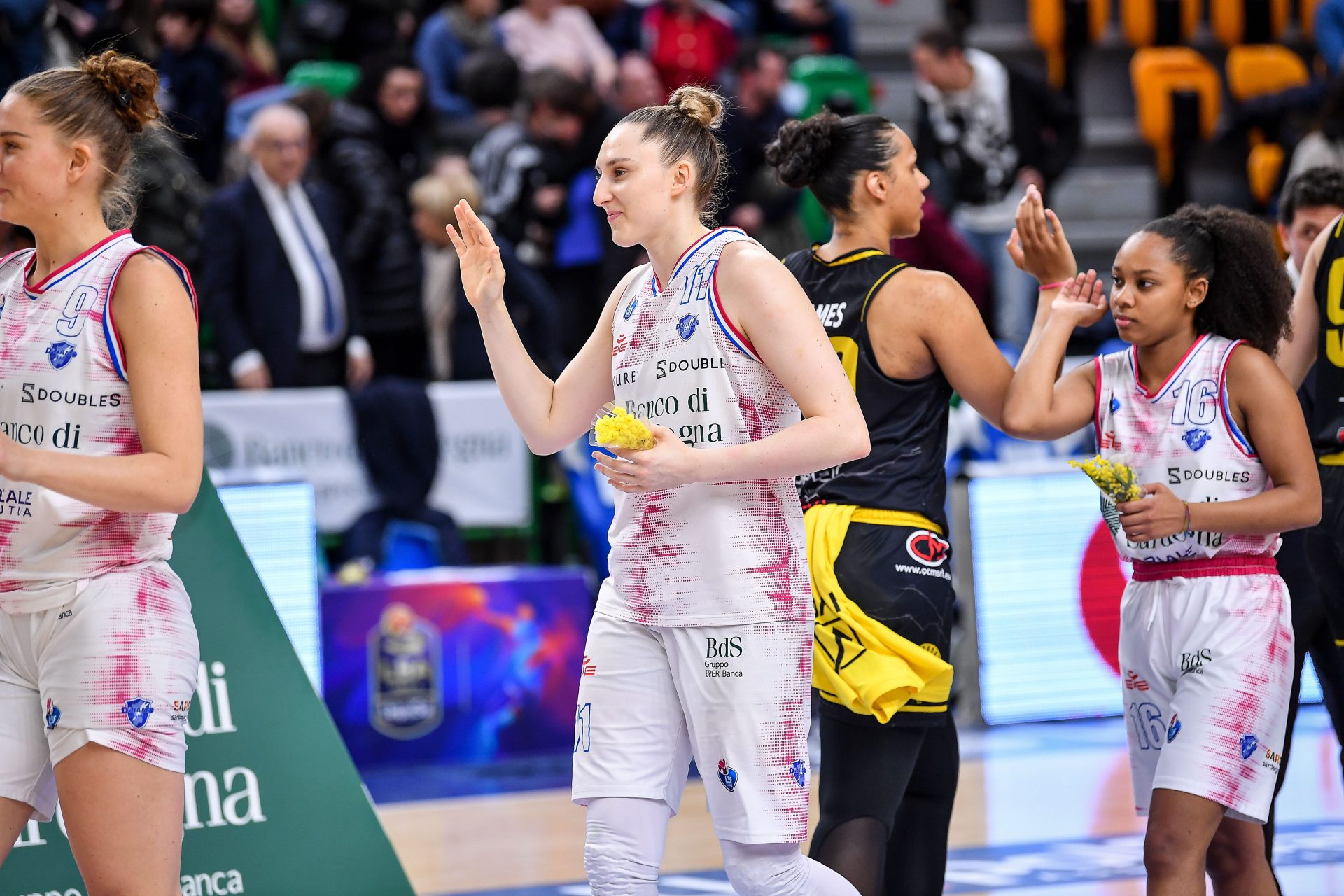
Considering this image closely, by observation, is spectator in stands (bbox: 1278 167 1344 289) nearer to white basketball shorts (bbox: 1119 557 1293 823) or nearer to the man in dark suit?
white basketball shorts (bbox: 1119 557 1293 823)

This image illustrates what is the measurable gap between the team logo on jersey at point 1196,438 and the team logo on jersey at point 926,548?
57 centimetres

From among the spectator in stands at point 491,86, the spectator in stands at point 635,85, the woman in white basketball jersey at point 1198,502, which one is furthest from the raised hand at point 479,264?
the spectator in stands at point 635,85

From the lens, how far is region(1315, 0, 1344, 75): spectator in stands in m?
11.6

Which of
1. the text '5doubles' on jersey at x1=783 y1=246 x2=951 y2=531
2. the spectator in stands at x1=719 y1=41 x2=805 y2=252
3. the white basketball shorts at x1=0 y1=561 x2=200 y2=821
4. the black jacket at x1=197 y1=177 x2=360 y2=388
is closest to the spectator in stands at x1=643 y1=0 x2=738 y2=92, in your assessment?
the spectator in stands at x1=719 y1=41 x2=805 y2=252

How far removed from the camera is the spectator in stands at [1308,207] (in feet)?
14.8

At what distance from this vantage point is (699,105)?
127 inches

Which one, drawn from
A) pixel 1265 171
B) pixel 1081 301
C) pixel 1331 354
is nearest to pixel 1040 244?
pixel 1081 301

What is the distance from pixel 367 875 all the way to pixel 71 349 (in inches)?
73.2

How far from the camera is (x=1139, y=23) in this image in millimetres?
12391

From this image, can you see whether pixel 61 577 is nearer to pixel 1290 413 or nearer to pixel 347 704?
pixel 1290 413

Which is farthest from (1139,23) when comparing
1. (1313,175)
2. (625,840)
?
(625,840)

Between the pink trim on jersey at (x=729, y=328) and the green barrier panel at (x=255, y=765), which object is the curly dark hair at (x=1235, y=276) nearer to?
the pink trim on jersey at (x=729, y=328)

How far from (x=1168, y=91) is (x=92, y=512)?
34.9 ft

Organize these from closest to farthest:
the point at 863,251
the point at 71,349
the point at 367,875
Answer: the point at 71,349, the point at 863,251, the point at 367,875
